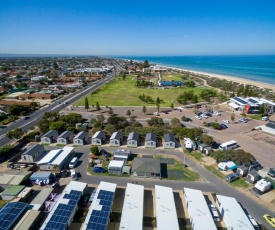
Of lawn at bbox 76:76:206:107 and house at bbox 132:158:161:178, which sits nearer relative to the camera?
house at bbox 132:158:161:178

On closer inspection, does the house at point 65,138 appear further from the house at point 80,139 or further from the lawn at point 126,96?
the lawn at point 126,96

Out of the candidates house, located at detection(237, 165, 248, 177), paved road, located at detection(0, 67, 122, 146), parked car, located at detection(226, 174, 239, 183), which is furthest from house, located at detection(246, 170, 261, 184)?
paved road, located at detection(0, 67, 122, 146)

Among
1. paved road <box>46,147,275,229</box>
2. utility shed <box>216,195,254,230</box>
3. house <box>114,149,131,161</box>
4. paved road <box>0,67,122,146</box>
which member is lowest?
paved road <box>0,67,122,146</box>

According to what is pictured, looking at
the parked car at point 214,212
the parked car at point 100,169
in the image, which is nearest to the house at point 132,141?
the parked car at point 100,169

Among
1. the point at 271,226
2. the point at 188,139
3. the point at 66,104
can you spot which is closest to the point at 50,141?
the point at 188,139

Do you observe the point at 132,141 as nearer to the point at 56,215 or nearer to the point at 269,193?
the point at 56,215

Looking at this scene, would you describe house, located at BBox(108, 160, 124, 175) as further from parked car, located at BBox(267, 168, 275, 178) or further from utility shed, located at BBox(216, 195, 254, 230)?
parked car, located at BBox(267, 168, 275, 178)
